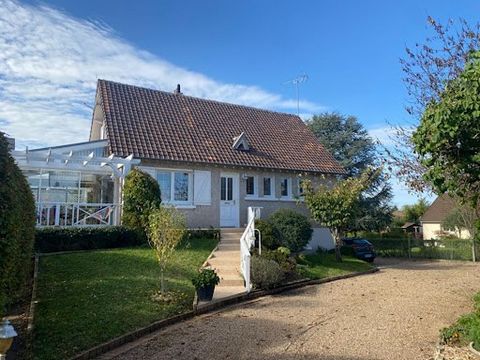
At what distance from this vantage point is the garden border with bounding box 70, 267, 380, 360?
22.3ft

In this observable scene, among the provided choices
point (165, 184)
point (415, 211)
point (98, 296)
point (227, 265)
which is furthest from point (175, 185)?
point (415, 211)

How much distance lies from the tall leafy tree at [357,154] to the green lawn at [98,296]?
24.9m

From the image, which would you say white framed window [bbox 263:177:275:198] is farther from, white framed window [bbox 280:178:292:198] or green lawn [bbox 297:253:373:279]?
green lawn [bbox 297:253:373:279]

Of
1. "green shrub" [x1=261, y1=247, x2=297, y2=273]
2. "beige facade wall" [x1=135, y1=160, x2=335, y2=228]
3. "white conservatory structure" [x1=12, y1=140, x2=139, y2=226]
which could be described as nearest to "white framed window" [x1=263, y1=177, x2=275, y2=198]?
"beige facade wall" [x1=135, y1=160, x2=335, y2=228]

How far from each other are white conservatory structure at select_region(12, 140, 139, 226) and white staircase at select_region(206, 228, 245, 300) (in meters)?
4.64

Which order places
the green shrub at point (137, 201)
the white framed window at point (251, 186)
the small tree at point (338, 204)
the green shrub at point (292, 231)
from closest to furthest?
the green shrub at point (137, 201) → the green shrub at point (292, 231) → the small tree at point (338, 204) → the white framed window at point (251, 186)

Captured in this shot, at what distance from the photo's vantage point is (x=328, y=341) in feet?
25.0

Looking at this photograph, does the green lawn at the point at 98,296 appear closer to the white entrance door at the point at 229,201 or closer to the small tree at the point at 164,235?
the small tree at the point at 164,235

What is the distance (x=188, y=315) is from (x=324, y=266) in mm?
8881

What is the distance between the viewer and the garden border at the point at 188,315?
680 cm

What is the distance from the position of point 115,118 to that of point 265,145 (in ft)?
26.6

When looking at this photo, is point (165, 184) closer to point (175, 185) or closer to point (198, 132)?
point (175, 185)

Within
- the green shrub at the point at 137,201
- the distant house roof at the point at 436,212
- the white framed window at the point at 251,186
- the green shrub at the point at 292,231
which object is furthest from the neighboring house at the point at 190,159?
the distant house roof at the point at 436,212

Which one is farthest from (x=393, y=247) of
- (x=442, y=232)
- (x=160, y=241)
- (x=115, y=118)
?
(x=160, y=241)
